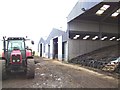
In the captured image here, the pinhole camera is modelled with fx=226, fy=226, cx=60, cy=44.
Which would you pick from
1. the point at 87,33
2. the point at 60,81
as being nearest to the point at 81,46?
the point at 87,33

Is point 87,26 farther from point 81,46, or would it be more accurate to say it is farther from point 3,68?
point 3,68

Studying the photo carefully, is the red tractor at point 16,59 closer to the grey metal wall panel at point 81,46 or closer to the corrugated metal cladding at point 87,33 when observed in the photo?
the corrugated metal cladding at point 87,33

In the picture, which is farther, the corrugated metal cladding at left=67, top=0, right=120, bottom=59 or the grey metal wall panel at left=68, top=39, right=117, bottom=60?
the grey metal wall panel at left=68, top=39, right=117, bottom=60

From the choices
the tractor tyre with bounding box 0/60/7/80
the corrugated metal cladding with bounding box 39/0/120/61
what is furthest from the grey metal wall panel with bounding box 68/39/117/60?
the tractor tyre with bounding box 0/60/7/80

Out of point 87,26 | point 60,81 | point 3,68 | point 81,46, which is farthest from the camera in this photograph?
point 81,46

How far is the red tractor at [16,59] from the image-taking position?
12.9 meters

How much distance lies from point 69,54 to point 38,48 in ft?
143

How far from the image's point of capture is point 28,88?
9.87 m

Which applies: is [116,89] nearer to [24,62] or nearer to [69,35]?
[24,62]

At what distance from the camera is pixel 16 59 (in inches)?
508

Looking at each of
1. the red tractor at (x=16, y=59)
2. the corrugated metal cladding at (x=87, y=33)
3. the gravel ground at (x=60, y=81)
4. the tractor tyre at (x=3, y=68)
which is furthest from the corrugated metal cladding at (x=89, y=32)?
the tractor tyre at (x=3, y=68)

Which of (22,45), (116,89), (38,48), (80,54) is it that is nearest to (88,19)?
(80,54)

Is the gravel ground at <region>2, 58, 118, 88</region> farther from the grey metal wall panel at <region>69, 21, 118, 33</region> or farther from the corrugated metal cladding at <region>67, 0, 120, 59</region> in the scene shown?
the grey metal wall panel at <region>69, 21, 118, 33</region>

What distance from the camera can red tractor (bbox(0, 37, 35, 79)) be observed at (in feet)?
42.2
